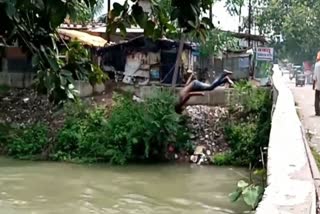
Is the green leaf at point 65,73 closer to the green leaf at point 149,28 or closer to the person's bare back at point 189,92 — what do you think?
the green leaf at point 149,28

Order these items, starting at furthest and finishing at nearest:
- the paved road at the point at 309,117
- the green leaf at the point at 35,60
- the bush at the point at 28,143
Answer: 1. the bush at the point at 28,143
2. the paved road at the point at 309,117
3. the green leaf at the point at 35,60

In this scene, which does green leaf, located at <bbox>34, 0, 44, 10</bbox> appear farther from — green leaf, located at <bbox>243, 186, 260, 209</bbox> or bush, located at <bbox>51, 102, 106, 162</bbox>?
bush, located at <bbox>51, 102, 106, 162</bbox>

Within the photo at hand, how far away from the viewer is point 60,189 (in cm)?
1369

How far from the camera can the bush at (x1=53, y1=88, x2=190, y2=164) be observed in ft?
53.8

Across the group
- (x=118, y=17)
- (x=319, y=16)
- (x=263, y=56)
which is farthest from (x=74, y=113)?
(x=319, y=16)

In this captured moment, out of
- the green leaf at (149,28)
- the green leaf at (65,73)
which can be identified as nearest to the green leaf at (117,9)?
the green leaf at (149,28)

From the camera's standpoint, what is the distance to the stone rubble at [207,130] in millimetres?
16797

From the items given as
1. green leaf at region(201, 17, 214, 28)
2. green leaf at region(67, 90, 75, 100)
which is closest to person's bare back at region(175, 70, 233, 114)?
green leaf at region(201, 17, 214, 28)

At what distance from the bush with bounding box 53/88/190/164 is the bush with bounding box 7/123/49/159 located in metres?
0.53

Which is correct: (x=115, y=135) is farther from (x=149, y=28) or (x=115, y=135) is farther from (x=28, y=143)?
(x=149, y=28)

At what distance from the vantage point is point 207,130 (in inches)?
693

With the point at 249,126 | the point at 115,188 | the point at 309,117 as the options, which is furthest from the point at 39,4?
the point at 249,126

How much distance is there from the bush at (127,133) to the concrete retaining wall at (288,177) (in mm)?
9916

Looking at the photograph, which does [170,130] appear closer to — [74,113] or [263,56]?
[74,113]
